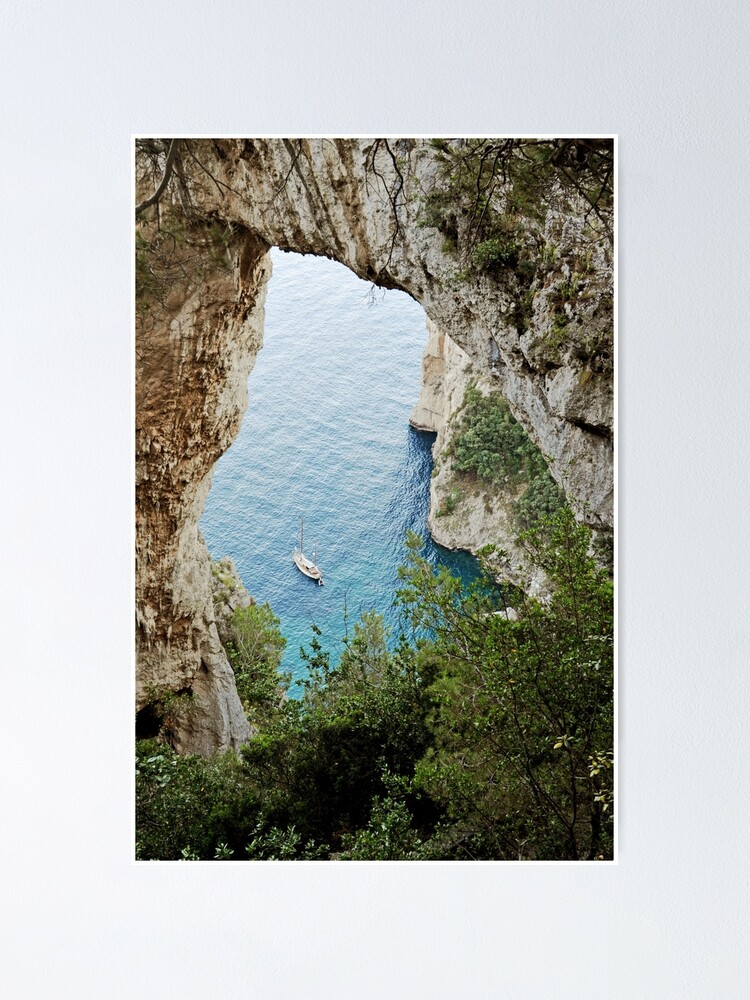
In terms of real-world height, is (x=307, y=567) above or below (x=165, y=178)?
below

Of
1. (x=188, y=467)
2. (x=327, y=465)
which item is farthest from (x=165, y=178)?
(x=327, y=465)

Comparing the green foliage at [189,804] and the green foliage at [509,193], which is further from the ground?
the green foliage at [509,193]

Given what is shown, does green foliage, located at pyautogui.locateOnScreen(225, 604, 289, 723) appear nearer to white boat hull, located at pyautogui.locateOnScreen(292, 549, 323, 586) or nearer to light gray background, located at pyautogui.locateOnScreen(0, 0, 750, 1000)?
white boat hull, located at pyautogui.locateOnScreen(292, 549, 323, 586)

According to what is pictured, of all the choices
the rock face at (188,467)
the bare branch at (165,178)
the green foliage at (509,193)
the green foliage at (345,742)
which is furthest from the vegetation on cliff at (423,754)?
the bare branch at (165,178)

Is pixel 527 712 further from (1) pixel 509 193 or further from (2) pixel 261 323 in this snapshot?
(1) pixel 509 193

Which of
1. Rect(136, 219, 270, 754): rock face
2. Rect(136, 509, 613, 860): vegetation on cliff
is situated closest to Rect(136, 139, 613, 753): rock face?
Rect(136, 219, 270, 754): rock face
